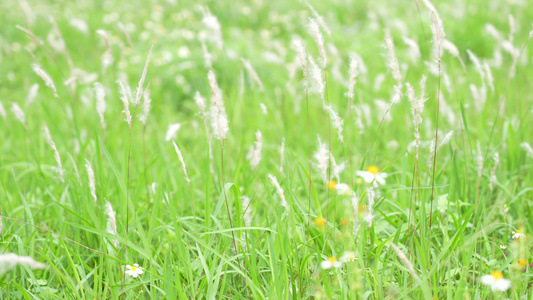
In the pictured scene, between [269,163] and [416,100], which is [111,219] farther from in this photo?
[269,163]

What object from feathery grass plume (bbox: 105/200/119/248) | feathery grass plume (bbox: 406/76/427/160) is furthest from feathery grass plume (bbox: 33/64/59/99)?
feathery grass plume (bbox: 406/76/427/160)

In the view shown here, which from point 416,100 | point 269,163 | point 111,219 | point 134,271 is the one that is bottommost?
point 269,163

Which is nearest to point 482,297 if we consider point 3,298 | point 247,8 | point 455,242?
point 455,242

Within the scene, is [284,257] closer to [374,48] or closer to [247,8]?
[374,48]

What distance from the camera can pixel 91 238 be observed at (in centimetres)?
168

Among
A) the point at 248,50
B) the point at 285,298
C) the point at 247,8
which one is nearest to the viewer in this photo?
the point at 285,298

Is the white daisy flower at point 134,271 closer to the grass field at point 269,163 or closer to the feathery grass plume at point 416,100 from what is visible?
the grass field at point 269,163

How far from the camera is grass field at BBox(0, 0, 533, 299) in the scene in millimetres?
1333

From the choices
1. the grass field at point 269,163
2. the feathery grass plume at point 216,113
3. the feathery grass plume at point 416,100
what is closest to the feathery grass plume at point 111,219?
the grass field at point 269,163

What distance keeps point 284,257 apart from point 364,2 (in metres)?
5.77

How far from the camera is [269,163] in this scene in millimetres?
2529

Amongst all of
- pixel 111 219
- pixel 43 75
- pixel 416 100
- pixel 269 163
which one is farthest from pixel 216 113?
pixel 269 163

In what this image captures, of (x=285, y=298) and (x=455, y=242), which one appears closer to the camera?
(x=285, y=298)

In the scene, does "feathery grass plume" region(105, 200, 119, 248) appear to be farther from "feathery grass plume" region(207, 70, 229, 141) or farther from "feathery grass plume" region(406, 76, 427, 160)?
"feathery grass plume" region(406, 76, 427, 160)
